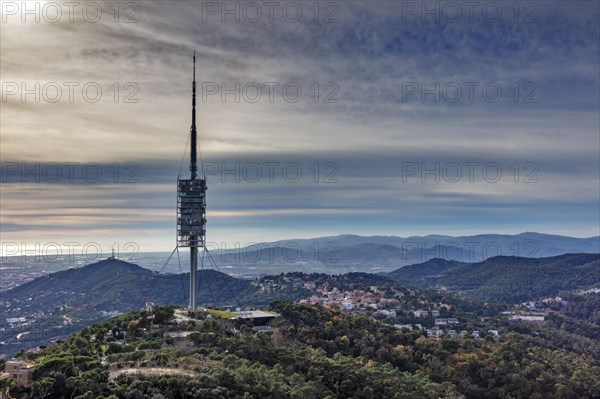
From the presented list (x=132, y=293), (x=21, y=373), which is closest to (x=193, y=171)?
(x=21, y=373)

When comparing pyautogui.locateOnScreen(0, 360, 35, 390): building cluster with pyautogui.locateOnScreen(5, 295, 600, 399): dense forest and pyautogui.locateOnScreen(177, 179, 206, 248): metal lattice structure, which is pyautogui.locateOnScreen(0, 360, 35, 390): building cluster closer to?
pyautogui.locateOnScreen(5, 295, 600, 399): dense forest

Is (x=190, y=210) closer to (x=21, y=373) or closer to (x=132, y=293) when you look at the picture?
(x=21, y=373)

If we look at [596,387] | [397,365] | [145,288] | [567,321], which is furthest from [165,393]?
[145,288]

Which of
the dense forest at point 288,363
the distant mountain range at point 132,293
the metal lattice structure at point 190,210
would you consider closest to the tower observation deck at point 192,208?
the metal lattice structure at point 190,210

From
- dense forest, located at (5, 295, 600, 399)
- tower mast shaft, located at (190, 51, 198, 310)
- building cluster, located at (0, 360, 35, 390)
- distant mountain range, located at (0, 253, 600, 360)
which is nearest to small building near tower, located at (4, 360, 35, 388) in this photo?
building cluster, located at (0, 360, 35, 390)

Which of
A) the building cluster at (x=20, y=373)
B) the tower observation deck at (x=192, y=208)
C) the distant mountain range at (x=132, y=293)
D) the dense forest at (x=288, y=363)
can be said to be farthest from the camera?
the distant mountain range at (x=132, y=293)

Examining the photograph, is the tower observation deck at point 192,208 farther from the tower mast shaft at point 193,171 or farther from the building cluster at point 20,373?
the building cluster at point 20,373

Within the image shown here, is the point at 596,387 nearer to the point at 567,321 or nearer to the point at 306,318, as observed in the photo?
the point at 306,318

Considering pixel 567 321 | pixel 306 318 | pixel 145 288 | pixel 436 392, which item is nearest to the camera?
pixel 436 392
